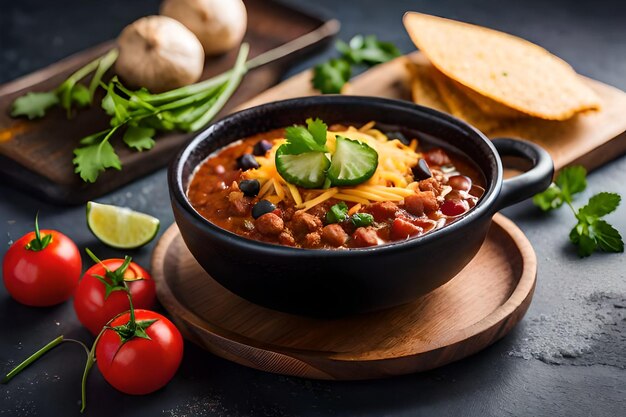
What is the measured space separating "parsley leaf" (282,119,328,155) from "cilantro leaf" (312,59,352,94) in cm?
175

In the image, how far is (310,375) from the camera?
3404mm

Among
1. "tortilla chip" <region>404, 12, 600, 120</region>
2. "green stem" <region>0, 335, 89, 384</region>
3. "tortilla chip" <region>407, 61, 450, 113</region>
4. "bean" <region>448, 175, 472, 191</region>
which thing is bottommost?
"green stem" <region>0, 335, 89, 384</region>

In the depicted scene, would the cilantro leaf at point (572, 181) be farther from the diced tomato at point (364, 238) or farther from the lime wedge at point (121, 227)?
the lime wedge at point (121, 227)

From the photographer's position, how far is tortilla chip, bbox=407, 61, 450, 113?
5.16m

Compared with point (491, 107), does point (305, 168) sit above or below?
above

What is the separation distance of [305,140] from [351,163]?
0.21 m

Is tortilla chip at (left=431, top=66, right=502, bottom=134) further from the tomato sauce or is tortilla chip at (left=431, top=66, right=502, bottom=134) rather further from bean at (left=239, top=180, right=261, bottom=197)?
bean at (left=239, top=180, right=261, bottom=197)

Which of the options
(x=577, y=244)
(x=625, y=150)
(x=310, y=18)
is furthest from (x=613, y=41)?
(x=577, y=244)

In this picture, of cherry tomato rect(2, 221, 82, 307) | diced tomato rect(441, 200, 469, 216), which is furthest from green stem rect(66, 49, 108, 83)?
diced tomato rect(441, 200, 469, 216)

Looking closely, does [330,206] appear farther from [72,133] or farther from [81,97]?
[81,97]

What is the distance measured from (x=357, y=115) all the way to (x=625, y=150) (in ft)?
5.58

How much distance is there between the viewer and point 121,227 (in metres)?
4.24

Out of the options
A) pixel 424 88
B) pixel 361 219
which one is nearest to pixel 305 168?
pixel 361 219

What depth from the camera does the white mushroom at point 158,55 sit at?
5.17 meters
